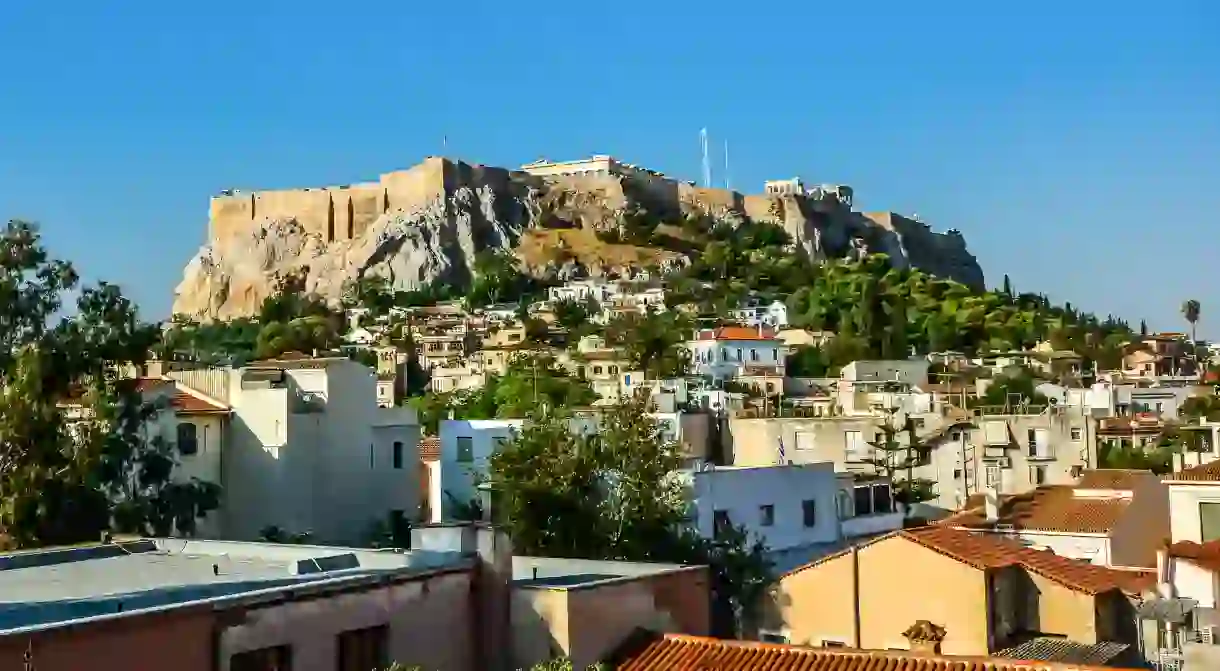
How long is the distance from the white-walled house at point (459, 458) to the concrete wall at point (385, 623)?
64.0 feet

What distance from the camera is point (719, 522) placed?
2697 centimetres

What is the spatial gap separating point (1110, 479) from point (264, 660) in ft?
83.2

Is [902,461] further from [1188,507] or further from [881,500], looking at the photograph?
[1188,507]

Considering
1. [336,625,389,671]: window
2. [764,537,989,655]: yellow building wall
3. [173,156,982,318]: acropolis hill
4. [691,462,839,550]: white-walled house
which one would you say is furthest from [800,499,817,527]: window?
[173,156,982,318]: acropolis hill

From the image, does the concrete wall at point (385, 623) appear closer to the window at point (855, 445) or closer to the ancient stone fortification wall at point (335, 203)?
the window at point (855, 445)

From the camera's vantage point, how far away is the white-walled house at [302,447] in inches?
1052

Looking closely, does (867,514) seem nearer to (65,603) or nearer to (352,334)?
(65,603)

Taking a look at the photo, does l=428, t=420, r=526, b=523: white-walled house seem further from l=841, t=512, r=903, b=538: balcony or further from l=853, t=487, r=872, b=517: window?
l=853, t=487, r=872, b=517: window

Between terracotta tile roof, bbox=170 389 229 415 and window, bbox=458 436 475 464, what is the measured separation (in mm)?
5780

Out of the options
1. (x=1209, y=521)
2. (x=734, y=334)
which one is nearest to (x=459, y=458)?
(x=1209, y=521)

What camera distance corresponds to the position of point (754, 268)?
357 feet

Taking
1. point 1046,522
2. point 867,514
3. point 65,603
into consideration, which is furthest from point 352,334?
point 65,603

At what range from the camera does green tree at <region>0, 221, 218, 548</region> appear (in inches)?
800

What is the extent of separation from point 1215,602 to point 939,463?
2459cm
